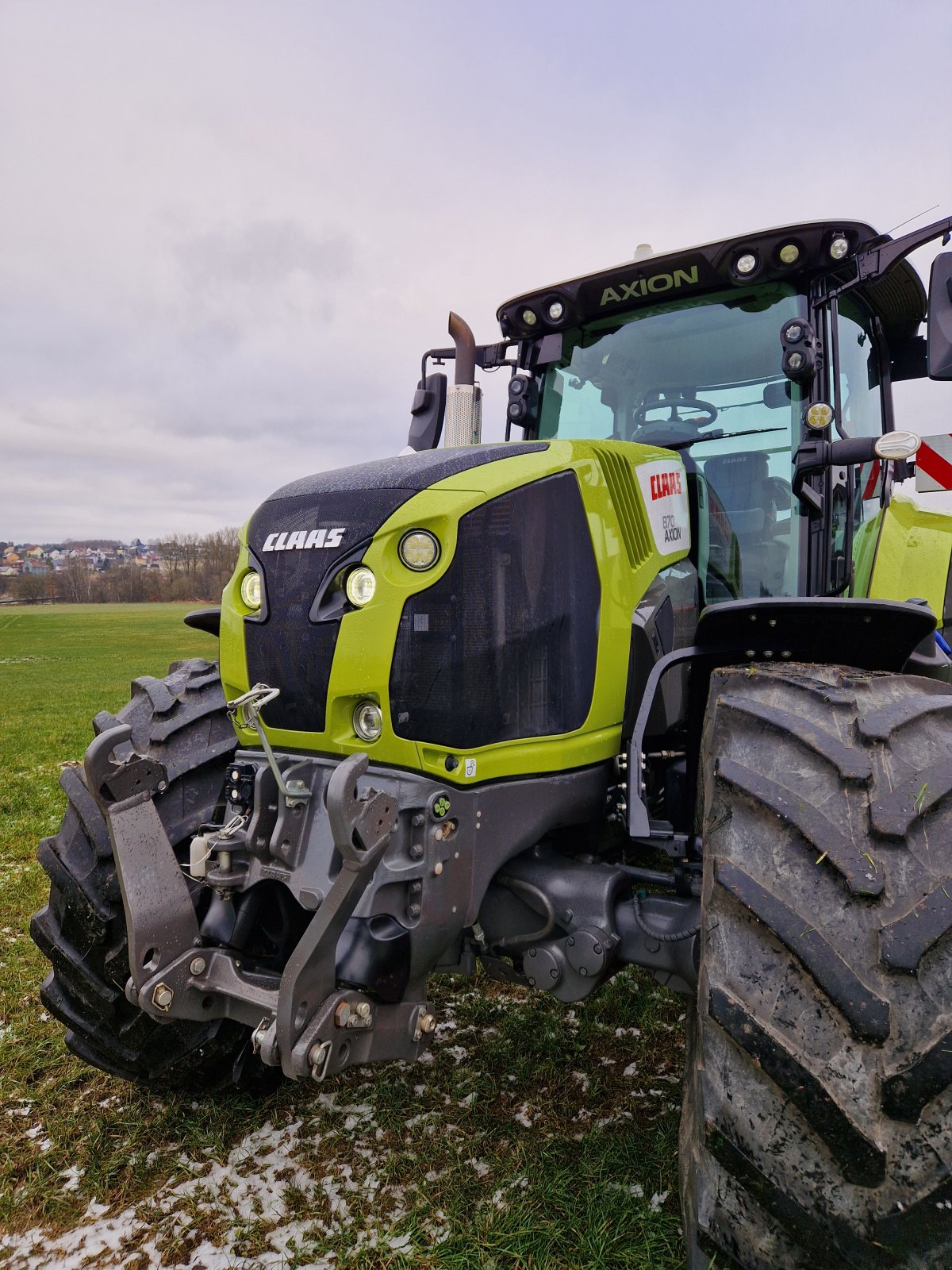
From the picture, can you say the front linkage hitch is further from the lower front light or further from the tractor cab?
the tractor cab

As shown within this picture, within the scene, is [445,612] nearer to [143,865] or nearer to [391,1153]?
[143,865]

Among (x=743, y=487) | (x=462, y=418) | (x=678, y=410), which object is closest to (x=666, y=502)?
(x=743, y=487)

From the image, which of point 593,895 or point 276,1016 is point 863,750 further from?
point 276,1016

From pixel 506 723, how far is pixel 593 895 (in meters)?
0.50

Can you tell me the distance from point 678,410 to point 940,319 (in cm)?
90

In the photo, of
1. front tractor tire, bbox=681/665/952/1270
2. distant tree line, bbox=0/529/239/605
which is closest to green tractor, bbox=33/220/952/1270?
front tractor tire, bbox=681/665/952/1270

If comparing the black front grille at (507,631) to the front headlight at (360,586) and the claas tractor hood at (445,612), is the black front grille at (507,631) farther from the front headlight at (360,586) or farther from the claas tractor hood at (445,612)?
the front headlight at (360,586)

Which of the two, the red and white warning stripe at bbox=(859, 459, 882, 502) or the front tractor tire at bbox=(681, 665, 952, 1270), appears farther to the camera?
the red and white warning stripe at bbox=(859, 459, 882, 502)

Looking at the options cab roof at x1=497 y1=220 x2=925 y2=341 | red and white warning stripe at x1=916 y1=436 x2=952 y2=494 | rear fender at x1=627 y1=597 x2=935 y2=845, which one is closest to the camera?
rear fender at x1=627 y1=597 x2=935 y2=845

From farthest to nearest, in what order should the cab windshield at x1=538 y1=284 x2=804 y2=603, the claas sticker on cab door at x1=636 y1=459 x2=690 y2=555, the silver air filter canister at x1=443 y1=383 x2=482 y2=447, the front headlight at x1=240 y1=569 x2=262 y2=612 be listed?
the silver air filter canister at x1=443 y1=383 x2=482 y2=447, the cab windshield at x1=538 y1=284 x2=804 y2=603, the claas sticker on cab door at x1=636 y1=459 x2=690 y2=555, the front headlight at x1=240 y1=569 x2=262 y2=612

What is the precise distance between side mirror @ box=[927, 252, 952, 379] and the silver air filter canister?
150 centimetres

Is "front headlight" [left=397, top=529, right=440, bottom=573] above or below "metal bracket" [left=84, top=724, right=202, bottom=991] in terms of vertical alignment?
above

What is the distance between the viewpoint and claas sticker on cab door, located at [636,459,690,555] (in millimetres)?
2748

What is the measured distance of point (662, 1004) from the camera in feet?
11.5
